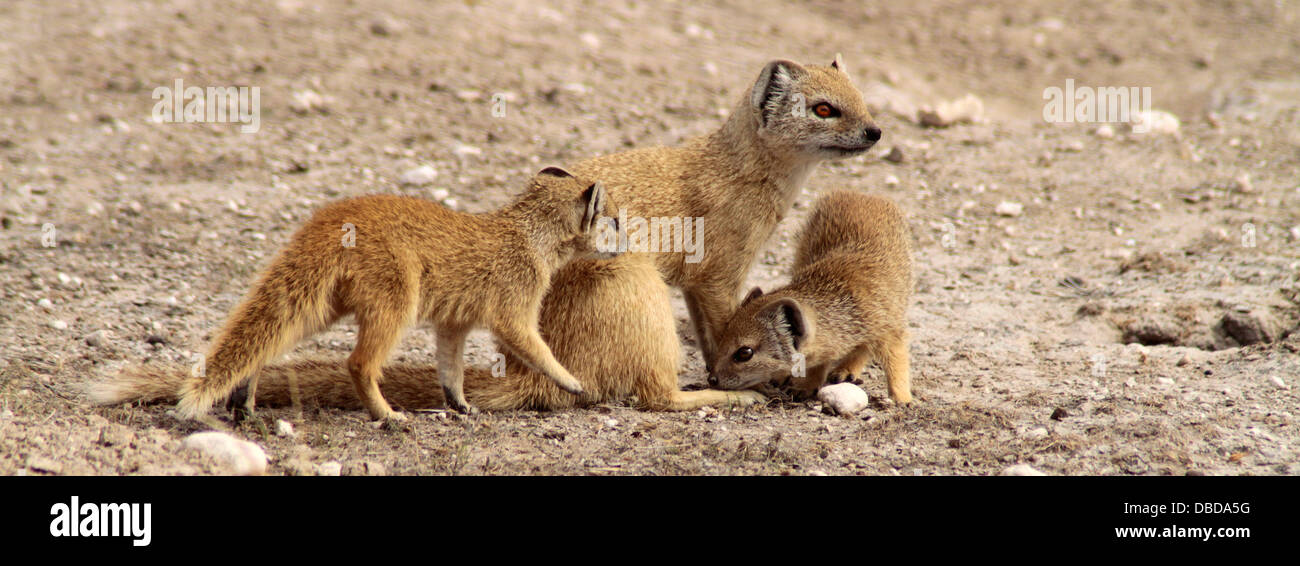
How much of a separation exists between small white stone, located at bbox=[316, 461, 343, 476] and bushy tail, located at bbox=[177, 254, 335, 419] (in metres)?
0.45

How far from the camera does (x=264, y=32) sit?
9320 millimetres

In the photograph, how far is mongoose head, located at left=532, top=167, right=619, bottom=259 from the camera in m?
4.77

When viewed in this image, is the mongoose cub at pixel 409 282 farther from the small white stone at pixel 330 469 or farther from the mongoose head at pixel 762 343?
the mongoose head at pixel 762 343

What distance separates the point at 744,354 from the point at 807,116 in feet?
3.77

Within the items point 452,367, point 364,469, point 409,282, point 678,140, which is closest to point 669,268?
point 452,367

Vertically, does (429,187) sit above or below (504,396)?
above

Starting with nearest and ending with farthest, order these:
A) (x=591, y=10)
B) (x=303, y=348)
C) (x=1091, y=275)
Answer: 1. (x=303, y=348)
2. (x=1091, y=275)
3. (x=591, y=10)

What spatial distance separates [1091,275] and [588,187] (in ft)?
11.1

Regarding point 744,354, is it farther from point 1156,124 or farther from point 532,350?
point 1156,124

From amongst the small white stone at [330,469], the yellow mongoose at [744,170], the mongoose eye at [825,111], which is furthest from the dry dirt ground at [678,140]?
the mongoose eye at [825,111]

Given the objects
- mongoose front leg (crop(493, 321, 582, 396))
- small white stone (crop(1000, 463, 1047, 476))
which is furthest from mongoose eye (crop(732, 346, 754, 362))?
small white stone (crop(1000, 463, 1047, 476))

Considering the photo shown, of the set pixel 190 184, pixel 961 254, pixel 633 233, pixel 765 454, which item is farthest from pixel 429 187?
pixel 765 454

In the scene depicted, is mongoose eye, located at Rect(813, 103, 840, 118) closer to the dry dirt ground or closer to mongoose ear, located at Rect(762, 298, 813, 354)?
mongoose ear, located at Rect(762, 298, 813, 354)
